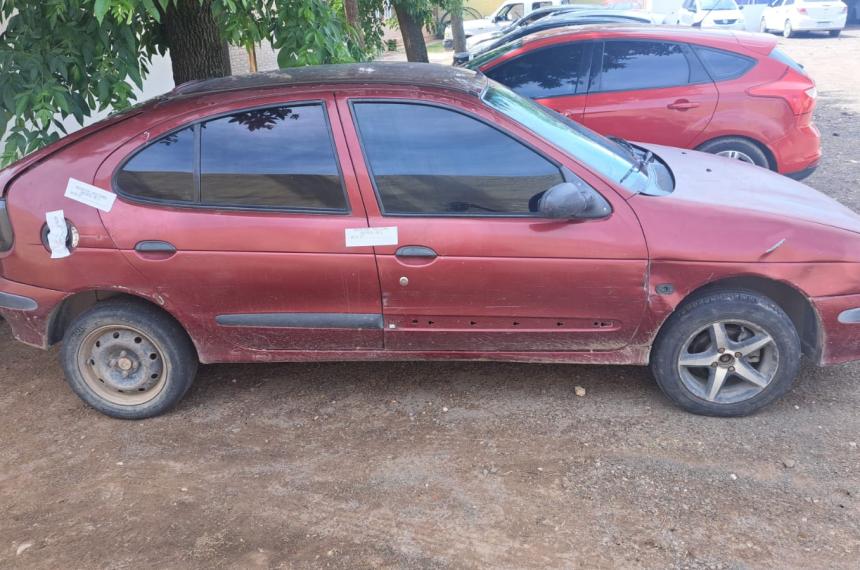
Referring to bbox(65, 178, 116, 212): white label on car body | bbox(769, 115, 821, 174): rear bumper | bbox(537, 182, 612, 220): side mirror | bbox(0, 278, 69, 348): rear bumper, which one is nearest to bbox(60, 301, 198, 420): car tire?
bbox(0, 278, 69, 348): rear bumper

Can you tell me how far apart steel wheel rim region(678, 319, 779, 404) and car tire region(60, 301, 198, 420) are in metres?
2.56

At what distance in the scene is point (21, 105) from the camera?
4375mm

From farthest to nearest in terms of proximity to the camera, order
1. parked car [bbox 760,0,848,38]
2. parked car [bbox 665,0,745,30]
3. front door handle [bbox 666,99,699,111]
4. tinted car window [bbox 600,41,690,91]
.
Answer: parked car [bbox 760,0,848,38]
parked car [bbox 665,0,745,30]
tinted car window [bbox 600,41,690,91]
front door handle [bbox 666,99,699,111]

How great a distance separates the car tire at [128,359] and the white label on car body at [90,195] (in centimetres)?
51

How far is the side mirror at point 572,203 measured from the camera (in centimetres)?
347

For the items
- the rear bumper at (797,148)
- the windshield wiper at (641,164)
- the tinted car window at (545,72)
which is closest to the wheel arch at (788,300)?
the windshield wiper at (641,164)

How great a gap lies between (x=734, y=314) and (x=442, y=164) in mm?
1572

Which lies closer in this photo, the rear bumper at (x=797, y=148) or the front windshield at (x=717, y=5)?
the rear bumper at (x=797, y=148)

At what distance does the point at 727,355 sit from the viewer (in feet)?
12.1

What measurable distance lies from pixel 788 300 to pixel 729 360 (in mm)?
474

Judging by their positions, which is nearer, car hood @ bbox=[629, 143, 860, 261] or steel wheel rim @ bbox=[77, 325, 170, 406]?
car hood @ bbox=[629, 143, 860, 261]

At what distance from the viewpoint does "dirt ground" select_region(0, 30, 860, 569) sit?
9.85 ft

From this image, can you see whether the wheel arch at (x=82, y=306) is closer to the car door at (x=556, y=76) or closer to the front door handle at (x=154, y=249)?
the front door handle at (x=154, y=249)

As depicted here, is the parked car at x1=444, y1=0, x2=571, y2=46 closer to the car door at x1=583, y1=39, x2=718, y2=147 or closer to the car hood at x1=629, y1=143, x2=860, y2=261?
the car door at x1=583, y1=39, x2=718, y2=147
